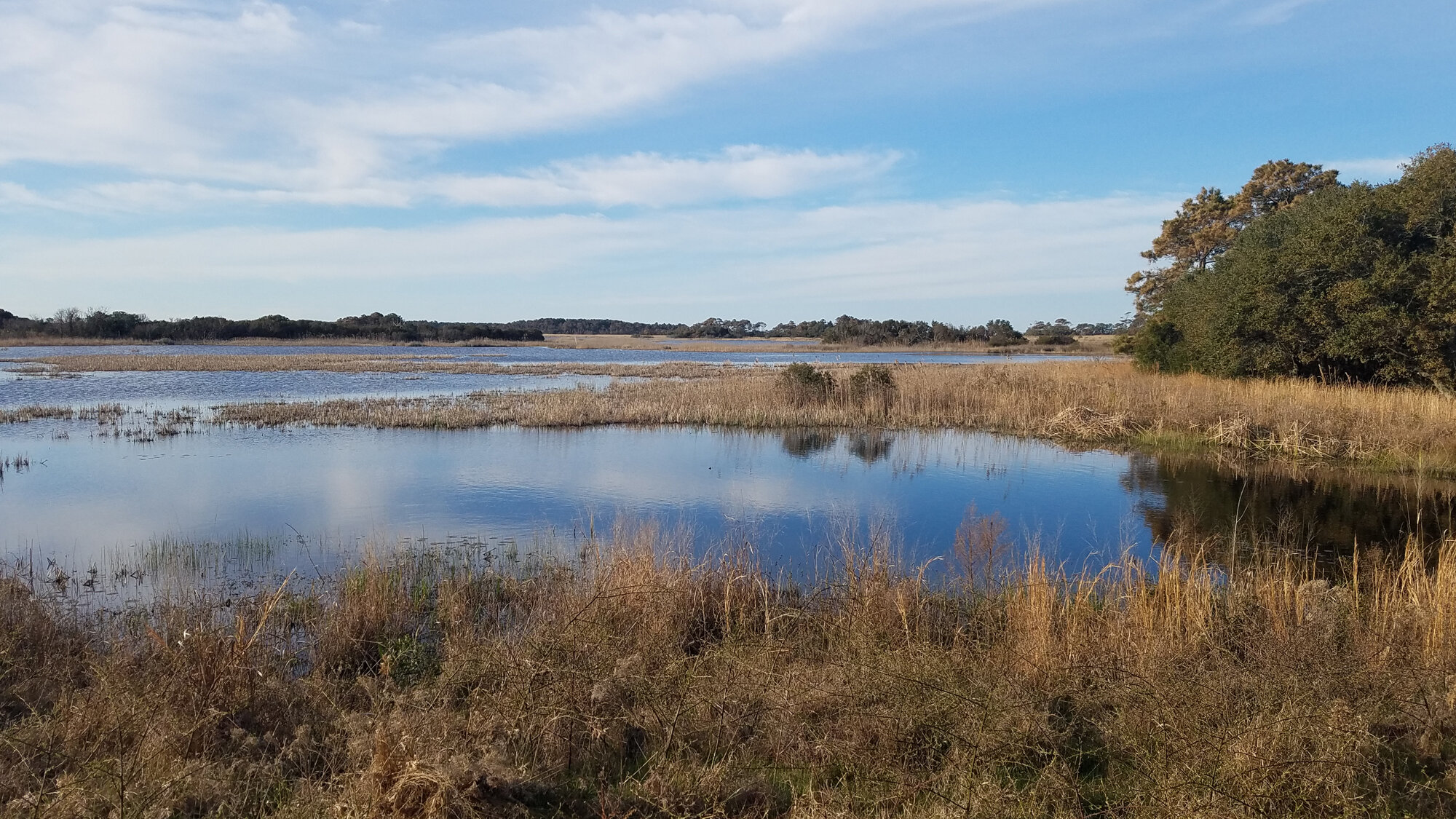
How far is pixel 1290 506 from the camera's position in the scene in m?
13.6

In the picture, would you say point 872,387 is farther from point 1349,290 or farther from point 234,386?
point 234,386

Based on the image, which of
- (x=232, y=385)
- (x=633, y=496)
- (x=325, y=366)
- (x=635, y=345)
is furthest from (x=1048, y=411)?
(x=635, y=345)

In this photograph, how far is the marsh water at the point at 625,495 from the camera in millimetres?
10820

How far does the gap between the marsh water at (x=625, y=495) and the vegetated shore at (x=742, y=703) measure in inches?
87.7

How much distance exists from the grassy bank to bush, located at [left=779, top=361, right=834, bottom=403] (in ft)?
0.41

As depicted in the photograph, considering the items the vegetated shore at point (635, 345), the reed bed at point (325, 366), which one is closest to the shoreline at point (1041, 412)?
the reed bed at point (325, 366)

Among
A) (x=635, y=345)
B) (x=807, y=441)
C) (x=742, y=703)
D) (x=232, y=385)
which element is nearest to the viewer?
(x=742, y=703)

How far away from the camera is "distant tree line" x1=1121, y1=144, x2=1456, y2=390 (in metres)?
20.3

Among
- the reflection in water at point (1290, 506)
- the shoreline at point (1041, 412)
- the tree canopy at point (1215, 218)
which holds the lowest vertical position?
the reflection in water at point (1290, 506)

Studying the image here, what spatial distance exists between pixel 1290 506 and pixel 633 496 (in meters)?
10.4

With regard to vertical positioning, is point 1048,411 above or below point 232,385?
below

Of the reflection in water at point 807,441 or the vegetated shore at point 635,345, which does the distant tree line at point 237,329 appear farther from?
the reflection in water at point 807,441

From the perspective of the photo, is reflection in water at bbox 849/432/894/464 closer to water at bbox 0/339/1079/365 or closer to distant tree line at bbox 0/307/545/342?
water at bbox 0/339/1079/365

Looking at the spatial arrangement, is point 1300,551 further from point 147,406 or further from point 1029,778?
point 147,406
